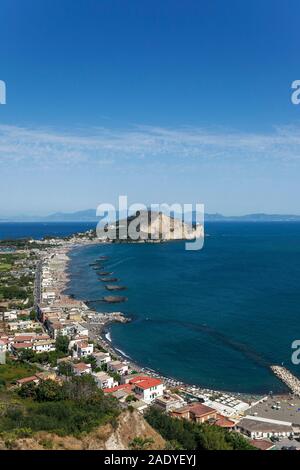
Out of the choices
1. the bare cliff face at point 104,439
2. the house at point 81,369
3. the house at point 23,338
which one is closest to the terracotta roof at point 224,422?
the bare cliff face at point 104,439

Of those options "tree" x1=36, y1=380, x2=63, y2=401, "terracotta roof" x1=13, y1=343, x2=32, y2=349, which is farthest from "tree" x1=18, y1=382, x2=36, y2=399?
"terracotta roof" x1=13, y1=343, x2=32, y2=349

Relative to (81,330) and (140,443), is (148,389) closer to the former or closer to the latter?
(140,443)

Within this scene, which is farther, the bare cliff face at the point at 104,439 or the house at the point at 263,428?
the house at the point at 263,428

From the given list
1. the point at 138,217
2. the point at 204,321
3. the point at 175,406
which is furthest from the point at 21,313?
the point at 138,217

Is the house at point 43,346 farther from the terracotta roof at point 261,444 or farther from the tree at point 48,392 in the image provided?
the terracotta roof at point 261,444

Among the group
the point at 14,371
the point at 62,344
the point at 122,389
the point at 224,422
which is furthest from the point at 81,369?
the point at 224,422
